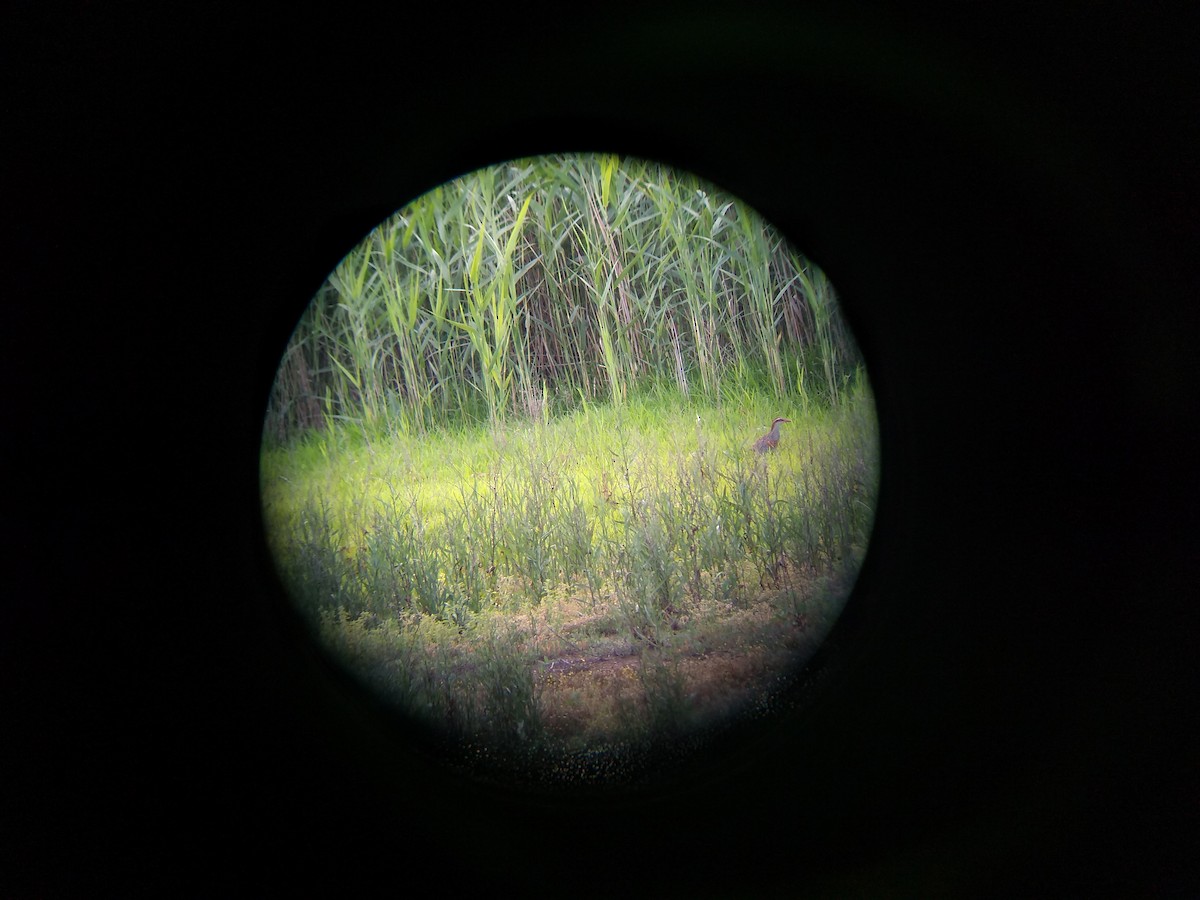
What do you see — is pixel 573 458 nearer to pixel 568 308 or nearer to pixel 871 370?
pixel 568 308

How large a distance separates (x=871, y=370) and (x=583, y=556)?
23.7 inches

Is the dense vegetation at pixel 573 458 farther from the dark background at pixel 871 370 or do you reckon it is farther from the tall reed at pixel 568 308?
the dark background at pixel 871 370

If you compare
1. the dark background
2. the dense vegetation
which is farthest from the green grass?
the dark background

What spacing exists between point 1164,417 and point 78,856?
53.9 inches

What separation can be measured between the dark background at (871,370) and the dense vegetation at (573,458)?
192 millimetres

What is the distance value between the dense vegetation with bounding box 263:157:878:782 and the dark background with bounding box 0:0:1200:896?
192 millimetres

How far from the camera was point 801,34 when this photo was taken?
1015 mm

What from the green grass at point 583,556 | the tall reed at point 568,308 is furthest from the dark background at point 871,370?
the tall reed at point 568,308

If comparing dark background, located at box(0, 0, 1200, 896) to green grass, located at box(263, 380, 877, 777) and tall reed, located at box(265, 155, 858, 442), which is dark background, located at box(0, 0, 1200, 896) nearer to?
green grass, located at box(263, 380, 877, 777)

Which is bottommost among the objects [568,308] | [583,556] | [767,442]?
[583,556]

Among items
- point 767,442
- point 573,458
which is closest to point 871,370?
point 767,442

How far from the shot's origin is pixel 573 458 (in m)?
1.54

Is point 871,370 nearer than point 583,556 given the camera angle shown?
Yes

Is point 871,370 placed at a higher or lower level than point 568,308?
lower
